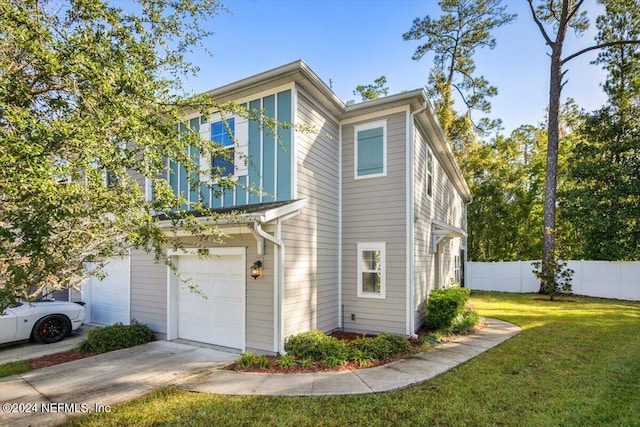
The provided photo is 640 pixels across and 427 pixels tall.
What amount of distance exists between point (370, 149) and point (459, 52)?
51.8 feet

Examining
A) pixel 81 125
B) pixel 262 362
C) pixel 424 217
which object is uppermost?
pixel 81 125

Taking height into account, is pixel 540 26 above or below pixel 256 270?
above

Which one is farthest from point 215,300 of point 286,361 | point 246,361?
point 286,361

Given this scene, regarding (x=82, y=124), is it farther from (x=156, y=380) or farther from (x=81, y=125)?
(x=156, y=380)

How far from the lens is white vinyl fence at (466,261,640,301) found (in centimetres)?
1508

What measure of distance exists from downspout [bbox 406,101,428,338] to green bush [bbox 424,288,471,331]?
0.90 metres

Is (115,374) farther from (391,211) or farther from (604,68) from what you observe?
(604,68)

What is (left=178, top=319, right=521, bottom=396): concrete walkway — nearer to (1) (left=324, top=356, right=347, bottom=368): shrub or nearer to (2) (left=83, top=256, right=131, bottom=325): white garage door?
(1) (left=324, top=356, right=347, bottom=368): shrub

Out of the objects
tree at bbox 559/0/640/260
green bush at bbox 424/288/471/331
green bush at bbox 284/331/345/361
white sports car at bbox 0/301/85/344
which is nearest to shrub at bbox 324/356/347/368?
green bush at bbox 284/331/345/361

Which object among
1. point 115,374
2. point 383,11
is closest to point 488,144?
point 383,11

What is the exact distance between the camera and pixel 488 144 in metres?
23.7

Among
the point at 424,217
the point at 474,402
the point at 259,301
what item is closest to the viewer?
the point at 474,402

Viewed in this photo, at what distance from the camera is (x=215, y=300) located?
7.42 m

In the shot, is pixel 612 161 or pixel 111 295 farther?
pixel 612 161
